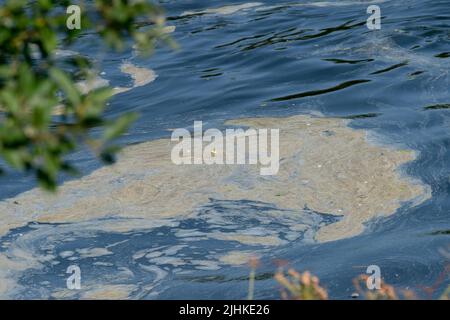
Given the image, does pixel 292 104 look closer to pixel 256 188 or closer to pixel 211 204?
pixel 256 188

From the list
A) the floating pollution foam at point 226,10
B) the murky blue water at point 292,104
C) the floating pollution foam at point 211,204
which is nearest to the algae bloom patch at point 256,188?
the floating pollution foam at point 211,204

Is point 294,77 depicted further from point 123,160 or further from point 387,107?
point 123,160

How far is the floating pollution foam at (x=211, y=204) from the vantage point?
15.5 feet

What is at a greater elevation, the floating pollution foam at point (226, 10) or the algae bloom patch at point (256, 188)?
the floating pollution foam at point (226, 10)

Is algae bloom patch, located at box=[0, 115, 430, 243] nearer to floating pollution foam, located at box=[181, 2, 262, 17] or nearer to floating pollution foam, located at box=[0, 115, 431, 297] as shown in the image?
floating pollution foam, located at box=[0, 115, 431, 297]

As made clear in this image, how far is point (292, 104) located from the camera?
265 inches

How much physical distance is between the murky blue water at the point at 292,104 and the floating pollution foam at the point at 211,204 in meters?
0.03

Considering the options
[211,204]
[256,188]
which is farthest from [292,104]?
[211,204]

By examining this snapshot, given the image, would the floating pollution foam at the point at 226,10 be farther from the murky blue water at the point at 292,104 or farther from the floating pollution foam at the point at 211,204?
the floating pollution foam at the point at 211,204

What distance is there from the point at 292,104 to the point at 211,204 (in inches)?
68.6

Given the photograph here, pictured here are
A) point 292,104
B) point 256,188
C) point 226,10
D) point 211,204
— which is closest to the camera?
point 211,204

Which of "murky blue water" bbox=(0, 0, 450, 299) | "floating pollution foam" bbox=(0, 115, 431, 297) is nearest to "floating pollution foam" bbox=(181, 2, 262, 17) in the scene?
"murky blue water" bbox=(0, 0, 450, 299)

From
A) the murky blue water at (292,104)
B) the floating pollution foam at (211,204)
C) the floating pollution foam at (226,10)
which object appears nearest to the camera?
the murky blue water at (292,104)
